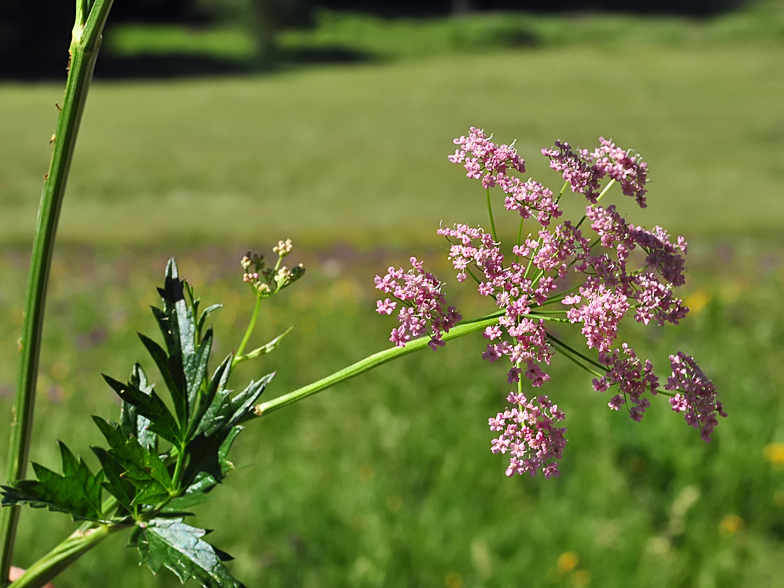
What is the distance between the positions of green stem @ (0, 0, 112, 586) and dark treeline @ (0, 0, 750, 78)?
43.3m

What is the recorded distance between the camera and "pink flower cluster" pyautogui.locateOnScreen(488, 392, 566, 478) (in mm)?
1011

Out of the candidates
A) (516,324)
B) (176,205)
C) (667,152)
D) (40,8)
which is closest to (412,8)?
(40,8)

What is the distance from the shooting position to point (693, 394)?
1.07 meters

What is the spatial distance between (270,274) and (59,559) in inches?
20.3

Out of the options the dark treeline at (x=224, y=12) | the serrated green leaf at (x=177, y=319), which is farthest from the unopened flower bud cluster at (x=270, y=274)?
the dark treeline at (x=224, y=12)

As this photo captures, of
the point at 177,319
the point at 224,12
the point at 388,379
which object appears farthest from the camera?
the point at 224,12

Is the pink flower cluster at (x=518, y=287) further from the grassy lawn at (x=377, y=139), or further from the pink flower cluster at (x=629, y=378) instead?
the grassy lawn at (x=377, y=139)

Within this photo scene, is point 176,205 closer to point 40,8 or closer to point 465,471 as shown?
point 465,471

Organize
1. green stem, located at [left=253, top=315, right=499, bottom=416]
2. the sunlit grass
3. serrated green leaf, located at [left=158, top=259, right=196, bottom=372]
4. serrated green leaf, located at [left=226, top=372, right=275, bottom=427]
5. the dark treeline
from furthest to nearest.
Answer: the dark treeline
the sunlit grass
serrated green leaf, located at [left=158, top=259, right=196, bottom=372]
serrated green leaf, located at [left=226, top=372, right=275, bottom=427]
green stem, located at [left=253, top=315, right=499, bottom=416]

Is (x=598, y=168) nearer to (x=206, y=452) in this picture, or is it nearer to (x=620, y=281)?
(x=620, y=281)

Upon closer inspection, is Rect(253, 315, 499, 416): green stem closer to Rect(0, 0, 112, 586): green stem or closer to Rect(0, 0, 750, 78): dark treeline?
Rect(0, 0, 112, 586): green stem

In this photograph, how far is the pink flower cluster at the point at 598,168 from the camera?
3.51 feet

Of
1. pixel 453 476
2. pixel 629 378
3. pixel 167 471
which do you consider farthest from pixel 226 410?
pixel 453 476

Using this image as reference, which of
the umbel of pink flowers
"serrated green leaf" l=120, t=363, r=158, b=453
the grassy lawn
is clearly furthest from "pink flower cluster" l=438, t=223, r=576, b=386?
the grassy lawn
